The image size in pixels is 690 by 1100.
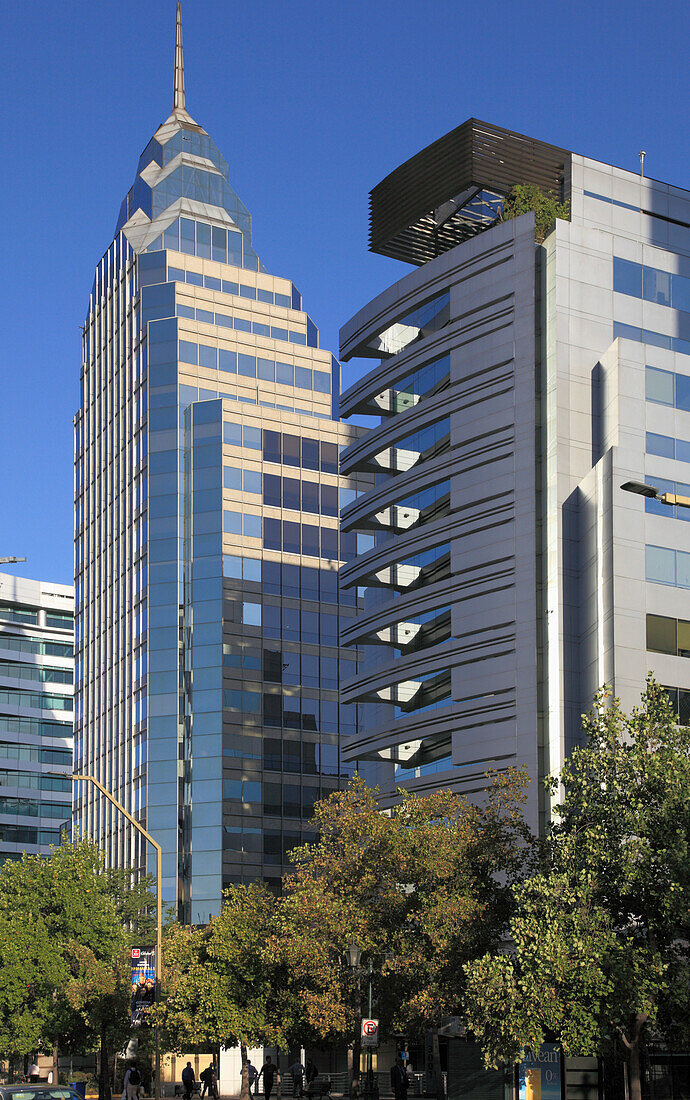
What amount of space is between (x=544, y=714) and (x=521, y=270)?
67.0 ft

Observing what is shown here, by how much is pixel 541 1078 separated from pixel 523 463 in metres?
30.3

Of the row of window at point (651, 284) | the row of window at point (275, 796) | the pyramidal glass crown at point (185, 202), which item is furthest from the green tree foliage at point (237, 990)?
the pyramidal glass crown at point (185, 202)

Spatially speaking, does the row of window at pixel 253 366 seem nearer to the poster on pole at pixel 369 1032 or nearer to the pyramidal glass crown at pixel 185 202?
the pyramidal glass crown at pixel 185 202

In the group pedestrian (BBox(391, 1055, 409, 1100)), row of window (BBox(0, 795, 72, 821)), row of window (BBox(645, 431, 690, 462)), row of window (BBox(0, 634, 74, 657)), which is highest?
row of window (BBox(0, 634, 74, 657))

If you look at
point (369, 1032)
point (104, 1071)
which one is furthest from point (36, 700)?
point (369, 1032)

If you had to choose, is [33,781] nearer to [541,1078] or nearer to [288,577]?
[288,577]

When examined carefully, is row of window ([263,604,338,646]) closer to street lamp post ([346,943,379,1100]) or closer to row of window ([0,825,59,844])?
row of window ([0,825,59,844])

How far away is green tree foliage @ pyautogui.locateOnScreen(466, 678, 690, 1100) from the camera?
34094 mm

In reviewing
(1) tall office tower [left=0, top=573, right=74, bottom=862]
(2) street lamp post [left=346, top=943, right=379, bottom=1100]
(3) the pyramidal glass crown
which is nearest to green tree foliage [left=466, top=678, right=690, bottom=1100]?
(2) street lamp post [left=346, top=943, right=379, bottom=1100]

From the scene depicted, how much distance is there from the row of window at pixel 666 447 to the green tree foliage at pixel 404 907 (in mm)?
23379

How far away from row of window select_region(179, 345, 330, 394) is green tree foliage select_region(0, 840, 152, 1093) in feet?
174

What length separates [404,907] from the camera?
42.4 metres

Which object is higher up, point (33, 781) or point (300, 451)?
point (300, 451)

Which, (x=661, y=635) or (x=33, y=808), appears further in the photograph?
(x=33, y=808)
